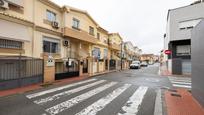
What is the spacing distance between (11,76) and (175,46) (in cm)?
2262

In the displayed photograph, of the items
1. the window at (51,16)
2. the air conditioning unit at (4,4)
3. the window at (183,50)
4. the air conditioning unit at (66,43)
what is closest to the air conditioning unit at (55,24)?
the window at (51,16)

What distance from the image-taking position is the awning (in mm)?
9906

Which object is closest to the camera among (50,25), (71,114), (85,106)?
(71,114)

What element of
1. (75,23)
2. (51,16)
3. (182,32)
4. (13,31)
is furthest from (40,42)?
(182,32)

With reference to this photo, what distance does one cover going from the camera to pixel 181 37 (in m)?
20.8

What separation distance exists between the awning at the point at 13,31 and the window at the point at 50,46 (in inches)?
91.8

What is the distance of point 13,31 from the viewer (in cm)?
1068

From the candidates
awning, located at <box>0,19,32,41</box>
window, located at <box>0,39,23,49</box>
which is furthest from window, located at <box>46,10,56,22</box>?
window, located at <box>0,39,23,49</box>

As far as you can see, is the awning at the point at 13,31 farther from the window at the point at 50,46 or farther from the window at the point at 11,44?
the window at the point at 50,46

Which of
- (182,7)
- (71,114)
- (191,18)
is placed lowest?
(71,114)

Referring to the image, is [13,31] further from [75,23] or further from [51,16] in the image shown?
[75,23]

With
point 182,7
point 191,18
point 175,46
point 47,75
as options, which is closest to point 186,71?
point 175,46

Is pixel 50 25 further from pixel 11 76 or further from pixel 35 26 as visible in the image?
pixel 11 76

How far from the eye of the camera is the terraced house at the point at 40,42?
1018cm
